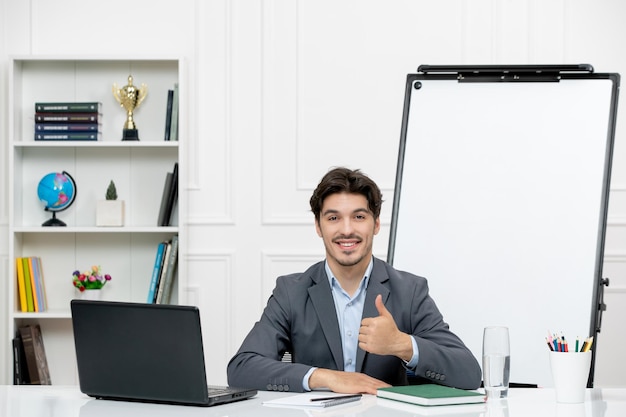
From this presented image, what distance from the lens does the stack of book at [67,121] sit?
13.7 feet

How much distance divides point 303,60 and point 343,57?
20 centimetres

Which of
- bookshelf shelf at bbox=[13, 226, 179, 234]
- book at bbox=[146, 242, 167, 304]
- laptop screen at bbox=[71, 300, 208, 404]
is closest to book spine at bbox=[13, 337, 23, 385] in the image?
bookshelf shelf at bbox=[13, 226, 179, 234]

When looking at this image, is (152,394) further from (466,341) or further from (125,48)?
(125,48)

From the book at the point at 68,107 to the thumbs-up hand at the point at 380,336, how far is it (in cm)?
247

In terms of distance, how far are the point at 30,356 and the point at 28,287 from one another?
0.33 meters

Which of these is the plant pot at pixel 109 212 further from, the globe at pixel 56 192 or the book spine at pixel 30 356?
the book spine at pixel 30 356

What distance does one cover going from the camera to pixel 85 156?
434cm

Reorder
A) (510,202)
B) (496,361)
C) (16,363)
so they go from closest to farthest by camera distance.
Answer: (496,361) < (510,202) < (16,363)

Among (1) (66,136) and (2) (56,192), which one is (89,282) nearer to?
(2) (56,192)

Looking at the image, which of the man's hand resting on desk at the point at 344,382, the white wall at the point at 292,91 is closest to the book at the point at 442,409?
the man's hand resting on desk at the point at 344,382

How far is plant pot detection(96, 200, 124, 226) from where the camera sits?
418cm

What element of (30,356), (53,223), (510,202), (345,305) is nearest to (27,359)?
(30,356)

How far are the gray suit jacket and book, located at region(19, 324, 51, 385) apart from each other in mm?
2067

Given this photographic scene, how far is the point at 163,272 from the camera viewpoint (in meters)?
4.15
